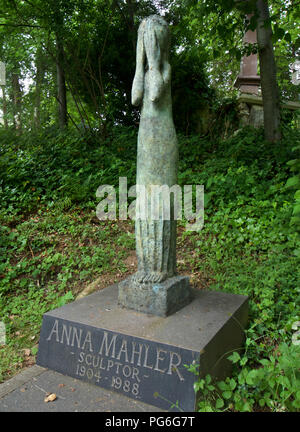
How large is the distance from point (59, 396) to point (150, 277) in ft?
3.88

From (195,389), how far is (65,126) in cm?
878

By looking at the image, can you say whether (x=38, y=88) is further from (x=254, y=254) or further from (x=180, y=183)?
(x=254, y=254)

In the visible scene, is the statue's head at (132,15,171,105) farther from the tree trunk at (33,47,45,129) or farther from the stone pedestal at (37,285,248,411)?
the tree trunk at (33,47,45,129)

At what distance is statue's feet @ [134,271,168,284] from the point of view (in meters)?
3.10

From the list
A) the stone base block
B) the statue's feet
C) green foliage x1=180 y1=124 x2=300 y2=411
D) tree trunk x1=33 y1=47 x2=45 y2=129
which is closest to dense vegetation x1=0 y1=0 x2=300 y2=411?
green foliage x1=180 y1=124 x2=300 y2=411

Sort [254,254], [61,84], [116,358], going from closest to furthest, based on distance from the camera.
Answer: [116,358]
[254,254]
[61,84]

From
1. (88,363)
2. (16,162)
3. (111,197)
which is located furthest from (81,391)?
(16,162)

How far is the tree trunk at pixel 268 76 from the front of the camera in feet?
22.2

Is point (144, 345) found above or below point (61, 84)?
below

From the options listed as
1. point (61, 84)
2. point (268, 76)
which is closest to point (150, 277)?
point (268, 76)

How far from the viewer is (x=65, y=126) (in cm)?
977

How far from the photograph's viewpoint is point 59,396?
8.51ft

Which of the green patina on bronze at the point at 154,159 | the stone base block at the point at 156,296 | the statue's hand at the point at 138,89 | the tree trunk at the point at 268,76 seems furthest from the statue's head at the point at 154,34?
the tree trunk at the point at 268,76

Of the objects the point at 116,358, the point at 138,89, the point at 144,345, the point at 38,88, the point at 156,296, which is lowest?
the point at 116,358
